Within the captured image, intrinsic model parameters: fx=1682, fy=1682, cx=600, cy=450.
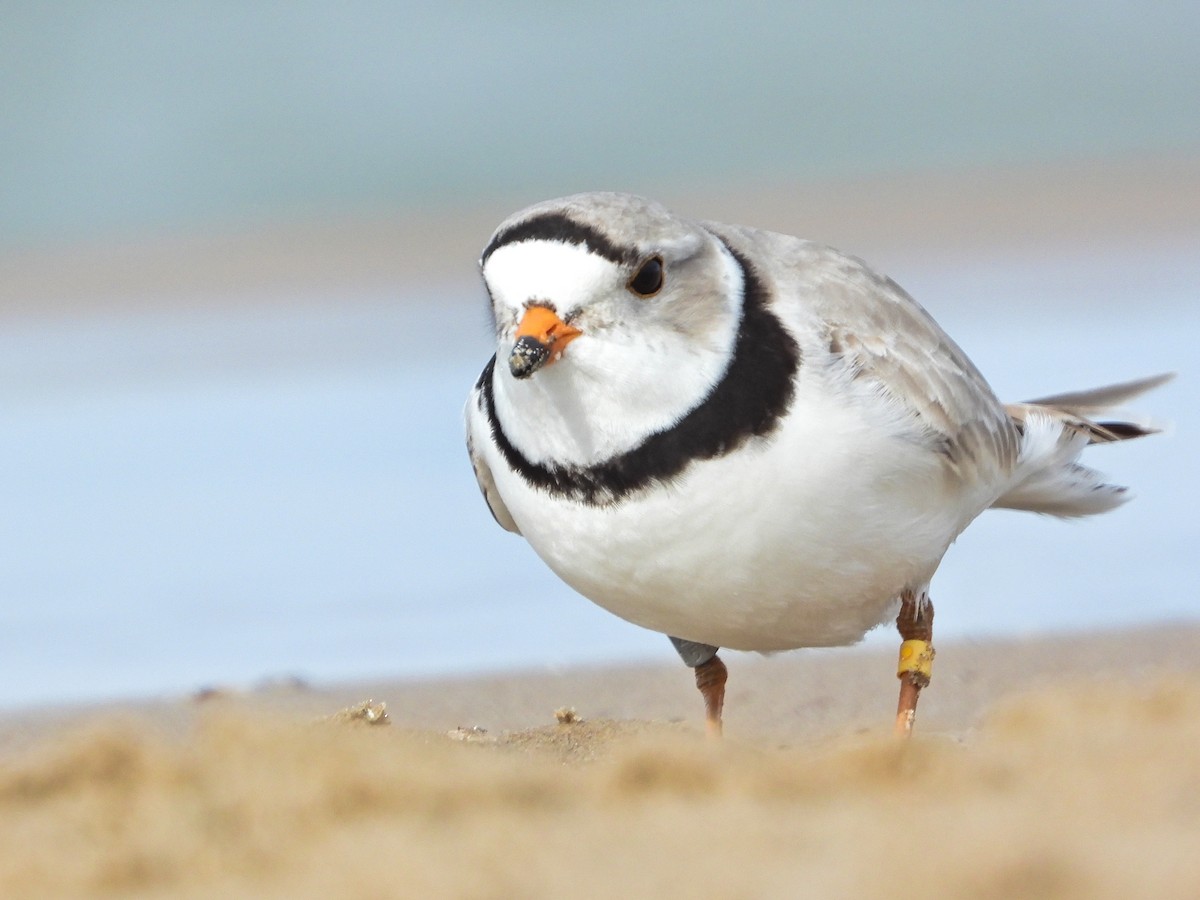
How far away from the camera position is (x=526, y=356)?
313 cm

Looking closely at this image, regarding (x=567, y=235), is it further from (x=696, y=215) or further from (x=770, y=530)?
(x=696, y=215)

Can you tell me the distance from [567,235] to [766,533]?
2.32ft

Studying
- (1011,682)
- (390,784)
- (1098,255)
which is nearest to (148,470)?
(1011,682)

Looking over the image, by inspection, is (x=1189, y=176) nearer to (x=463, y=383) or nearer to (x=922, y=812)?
(x=463, y=383)

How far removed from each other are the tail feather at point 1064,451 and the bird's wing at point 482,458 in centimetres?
128


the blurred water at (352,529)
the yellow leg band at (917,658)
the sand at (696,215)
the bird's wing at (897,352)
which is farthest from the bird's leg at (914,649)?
the sand at (696,215)

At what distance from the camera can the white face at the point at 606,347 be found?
3250 millimetres

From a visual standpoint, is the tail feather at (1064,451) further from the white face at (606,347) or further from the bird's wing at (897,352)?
the white face at (606,347)

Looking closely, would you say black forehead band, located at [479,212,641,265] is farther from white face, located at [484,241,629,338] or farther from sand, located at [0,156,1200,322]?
sand, located at [0,156,1200,322]

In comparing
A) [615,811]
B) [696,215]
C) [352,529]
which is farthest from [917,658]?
[696,215]

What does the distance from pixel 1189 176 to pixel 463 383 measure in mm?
9500

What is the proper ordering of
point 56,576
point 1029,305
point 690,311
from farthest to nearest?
point 1029,305 < point 56,576 < point 690,311

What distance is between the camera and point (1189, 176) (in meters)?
15.8

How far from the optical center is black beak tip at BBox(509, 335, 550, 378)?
3.12 m
